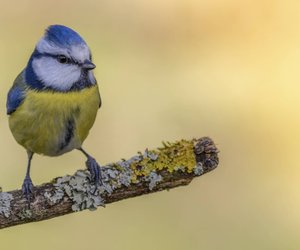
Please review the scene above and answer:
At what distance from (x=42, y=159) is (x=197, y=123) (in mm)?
940

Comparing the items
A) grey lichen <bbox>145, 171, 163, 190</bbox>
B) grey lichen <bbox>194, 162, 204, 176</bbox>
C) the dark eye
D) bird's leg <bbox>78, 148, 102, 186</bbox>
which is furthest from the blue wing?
grey lichen <bbox>194, 162, 204, 176</bbox>

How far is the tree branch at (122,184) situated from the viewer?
2.68m

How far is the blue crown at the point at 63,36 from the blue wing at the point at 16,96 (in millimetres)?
256

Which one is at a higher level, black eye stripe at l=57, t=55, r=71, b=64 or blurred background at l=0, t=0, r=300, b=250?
black eye stripe at l=57, t=55, r=71, b=64

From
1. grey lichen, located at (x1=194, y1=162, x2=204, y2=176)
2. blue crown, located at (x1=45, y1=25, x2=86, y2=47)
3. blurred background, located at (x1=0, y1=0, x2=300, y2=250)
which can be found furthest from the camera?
blurred background, located at (x1=0, y1=0, x2=300, y2=250)

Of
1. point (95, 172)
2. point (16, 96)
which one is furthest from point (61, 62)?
point (95, 172)

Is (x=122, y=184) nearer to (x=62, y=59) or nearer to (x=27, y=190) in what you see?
(x=27, y=190)

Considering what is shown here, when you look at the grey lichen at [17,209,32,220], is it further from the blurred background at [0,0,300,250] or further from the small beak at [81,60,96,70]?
the blurred background at [0,0,300,250]

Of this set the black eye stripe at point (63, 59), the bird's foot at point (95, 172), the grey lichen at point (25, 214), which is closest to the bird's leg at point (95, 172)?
the bird's foot at point (95, 172)

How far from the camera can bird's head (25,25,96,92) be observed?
9.39 ft

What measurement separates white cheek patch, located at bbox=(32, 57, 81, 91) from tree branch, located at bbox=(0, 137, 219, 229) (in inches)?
14.8

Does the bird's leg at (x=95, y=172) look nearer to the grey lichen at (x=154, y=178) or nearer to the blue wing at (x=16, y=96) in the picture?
the grey lichen at (x=154, y=178)

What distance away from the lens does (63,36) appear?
287 cm

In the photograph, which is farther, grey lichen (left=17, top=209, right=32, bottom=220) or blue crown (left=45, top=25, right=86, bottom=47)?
blue crown (left=45, top=25, right=86, bottom=47)
